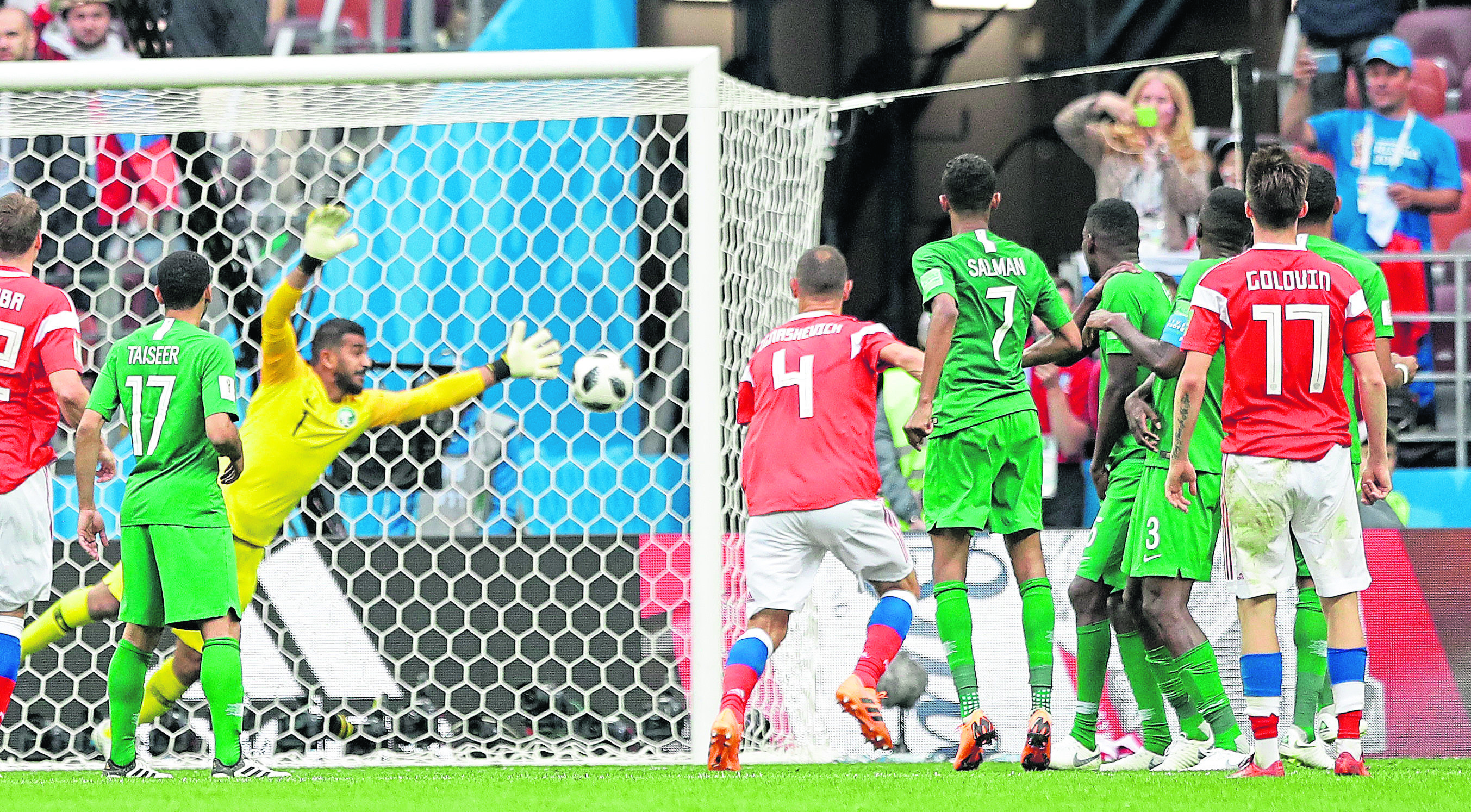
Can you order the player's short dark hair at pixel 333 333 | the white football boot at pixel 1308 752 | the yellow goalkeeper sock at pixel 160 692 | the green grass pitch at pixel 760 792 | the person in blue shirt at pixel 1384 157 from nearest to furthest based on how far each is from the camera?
the green grass pitch at pixel 760 792 < the white football boot at pixel 1308 752 < the yellow goalkeeper sock at pixel 160 692 < the player's short dark hair at pixel 333 333 < the person in blue shirt at pixel 1384 157

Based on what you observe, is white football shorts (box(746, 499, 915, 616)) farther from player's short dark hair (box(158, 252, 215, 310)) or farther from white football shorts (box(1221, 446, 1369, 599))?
player's short dark hair (box(158, 252, 215, 310))

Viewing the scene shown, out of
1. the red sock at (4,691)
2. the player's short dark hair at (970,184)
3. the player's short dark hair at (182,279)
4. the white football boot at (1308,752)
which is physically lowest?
the white football boot at (1308,752)

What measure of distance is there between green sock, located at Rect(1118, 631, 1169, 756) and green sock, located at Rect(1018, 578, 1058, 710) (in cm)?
34

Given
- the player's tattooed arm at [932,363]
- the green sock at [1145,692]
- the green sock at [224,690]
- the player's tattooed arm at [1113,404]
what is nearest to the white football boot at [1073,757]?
the green sock at [1145,692]

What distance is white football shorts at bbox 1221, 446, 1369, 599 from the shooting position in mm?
4695

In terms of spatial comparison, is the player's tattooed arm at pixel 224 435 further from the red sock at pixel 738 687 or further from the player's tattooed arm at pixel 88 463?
the red sock at pixel 738 687

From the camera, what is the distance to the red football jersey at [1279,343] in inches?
186

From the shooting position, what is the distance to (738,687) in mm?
5004

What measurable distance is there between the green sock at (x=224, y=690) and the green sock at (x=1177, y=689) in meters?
2.84

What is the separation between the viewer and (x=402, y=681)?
637 centimetres

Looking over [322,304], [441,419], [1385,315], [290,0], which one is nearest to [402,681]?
[441,419]

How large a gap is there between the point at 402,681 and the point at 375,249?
2735 mm

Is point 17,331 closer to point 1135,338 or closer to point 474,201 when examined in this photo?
point 474,201

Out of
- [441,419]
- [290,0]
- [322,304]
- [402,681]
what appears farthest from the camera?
[290,0]
